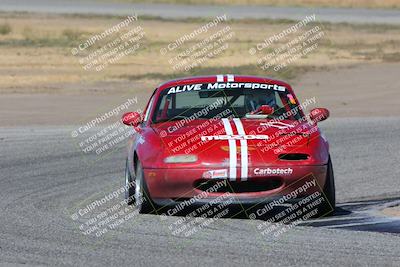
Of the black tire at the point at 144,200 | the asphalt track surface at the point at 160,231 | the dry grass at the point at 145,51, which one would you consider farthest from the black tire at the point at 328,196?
the dry grass at the point at 145,51

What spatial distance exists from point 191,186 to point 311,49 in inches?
1069

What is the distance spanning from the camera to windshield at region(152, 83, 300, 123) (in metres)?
11.5

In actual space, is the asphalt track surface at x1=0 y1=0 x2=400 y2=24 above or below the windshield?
below

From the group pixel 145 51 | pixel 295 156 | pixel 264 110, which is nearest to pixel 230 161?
pixel 295 156

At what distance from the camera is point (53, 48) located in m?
37.7

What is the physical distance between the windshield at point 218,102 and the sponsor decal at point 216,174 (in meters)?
1.33

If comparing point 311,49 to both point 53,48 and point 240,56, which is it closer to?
point 240,56

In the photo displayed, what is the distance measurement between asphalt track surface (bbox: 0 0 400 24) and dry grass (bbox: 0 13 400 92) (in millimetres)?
3396

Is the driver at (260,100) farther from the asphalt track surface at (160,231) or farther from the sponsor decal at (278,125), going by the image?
the asphalt track surface at (160,231)

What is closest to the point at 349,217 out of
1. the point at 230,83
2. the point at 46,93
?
the point at 230,83

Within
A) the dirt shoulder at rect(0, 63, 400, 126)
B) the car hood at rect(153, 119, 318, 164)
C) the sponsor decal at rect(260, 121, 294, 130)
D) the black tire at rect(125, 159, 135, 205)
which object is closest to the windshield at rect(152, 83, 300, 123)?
the sponsor decal at rect(260, 121, 294, 130)

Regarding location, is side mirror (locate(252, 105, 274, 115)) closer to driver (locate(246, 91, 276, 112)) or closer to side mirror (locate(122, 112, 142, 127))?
driver (locate(246, 91, 276, 112))

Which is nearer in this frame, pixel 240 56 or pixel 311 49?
pixel 240 56

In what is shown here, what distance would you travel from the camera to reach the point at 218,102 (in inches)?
460
